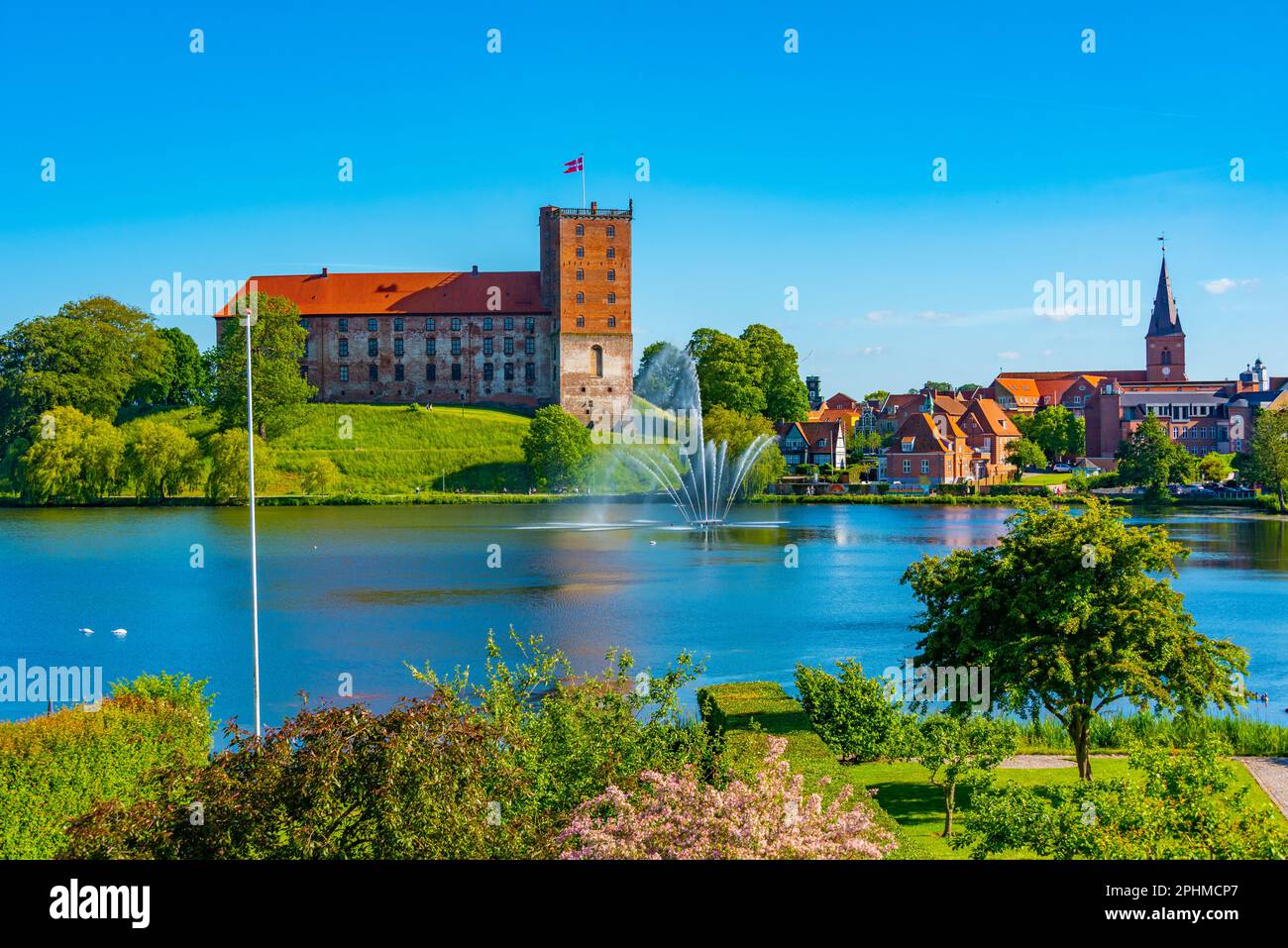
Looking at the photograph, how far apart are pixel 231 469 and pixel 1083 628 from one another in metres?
72.2

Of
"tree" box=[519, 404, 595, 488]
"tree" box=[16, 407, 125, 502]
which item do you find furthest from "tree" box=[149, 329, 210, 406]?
"tree" box=[519, 404, 595, 488]

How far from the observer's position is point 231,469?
81562 mm

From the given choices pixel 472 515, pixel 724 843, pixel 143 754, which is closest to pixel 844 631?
pixel 143 754

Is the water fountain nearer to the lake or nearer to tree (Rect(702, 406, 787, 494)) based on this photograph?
tree (Rect(702, 406, 787, 494))

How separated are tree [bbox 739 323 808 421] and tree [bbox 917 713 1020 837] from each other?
9089 cm

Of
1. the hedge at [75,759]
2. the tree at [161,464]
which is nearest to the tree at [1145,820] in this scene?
the hedge at [75,759]

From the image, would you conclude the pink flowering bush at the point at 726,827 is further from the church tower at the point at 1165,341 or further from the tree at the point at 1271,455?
the church tower at the point at 1165,341

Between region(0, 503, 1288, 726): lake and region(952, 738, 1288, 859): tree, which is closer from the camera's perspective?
region(952, 738, 1288, 859): tree

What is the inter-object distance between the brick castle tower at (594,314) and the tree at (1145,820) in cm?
9413

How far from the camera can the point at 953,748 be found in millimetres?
17203

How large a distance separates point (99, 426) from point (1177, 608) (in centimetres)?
8010

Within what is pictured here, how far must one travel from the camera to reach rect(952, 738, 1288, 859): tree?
1060 cm

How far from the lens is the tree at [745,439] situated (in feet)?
300
